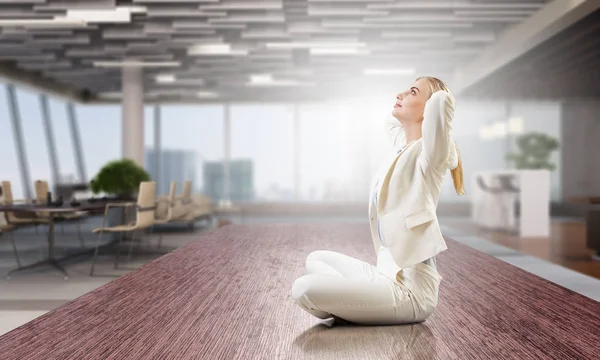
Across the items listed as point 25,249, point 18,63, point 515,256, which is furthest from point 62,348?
point 18,63

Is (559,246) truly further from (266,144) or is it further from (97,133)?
(97,133)

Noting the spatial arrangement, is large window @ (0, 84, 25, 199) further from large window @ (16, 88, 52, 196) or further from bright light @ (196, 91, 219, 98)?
bright light @ (196, 91, 219, 98)

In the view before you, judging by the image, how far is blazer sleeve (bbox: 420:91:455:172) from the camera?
160 cm

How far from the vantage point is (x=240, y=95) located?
1508cm

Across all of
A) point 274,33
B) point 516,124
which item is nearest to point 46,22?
point 274,33

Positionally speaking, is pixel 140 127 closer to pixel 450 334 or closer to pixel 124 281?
pixel 124 281

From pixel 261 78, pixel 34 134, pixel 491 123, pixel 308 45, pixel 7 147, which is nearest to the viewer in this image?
pixel 308 45

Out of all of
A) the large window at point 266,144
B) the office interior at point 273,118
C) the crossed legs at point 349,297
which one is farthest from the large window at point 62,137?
the crossed legs at point 349,297

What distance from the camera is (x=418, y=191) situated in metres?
1.73

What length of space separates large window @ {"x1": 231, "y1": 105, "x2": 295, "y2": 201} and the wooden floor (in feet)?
23.1

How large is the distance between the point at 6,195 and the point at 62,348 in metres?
5.89

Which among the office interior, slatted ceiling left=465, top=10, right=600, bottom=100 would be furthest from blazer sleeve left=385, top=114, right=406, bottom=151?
slatted ceiling left=465, top=10, right=600, bottom=100

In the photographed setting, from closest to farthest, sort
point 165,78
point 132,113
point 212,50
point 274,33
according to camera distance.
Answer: point 274,33
point 212,50
point 132,113
point 165,78

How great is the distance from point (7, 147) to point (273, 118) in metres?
7.30
